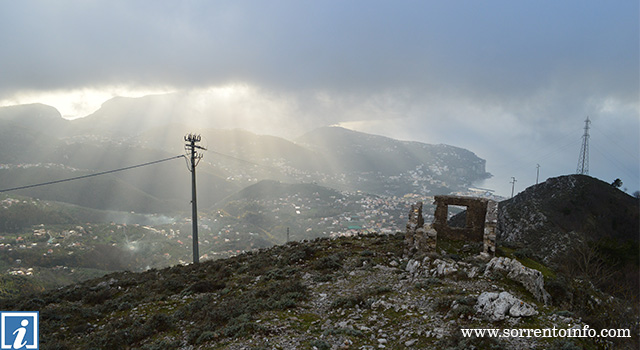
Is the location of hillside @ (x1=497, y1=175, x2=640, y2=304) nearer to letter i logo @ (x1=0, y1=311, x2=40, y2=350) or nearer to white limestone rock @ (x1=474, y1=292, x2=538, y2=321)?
white limestone rock @ (x1=474, y1=292, x2=538, y2=321)

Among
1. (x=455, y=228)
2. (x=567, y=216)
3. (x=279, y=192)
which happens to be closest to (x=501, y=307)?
(x=455, y=228)

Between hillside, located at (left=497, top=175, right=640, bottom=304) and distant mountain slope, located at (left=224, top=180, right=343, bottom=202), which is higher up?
hillside, located at (left=497, top=175, right=640, bottom=304)

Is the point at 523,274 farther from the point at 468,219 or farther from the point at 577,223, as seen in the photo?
the point at 577,223

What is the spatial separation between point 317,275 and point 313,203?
155579 mm

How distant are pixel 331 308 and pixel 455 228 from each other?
11851mm

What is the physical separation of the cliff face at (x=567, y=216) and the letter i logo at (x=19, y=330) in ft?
134

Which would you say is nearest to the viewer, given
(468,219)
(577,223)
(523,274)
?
(523,274)

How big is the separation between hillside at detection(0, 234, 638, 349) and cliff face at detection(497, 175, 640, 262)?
27.5m

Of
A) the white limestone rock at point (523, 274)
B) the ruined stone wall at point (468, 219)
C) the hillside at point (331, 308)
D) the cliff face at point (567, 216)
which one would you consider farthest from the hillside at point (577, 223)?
the hillside at point (331, 308)

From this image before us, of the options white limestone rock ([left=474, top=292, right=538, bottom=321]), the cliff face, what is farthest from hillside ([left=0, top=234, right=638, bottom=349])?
the cliff face

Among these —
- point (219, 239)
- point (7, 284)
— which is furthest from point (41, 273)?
A: point (219, 239)

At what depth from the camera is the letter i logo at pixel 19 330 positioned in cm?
1084

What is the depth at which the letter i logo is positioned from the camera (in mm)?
10844

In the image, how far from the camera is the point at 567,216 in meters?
43.0
